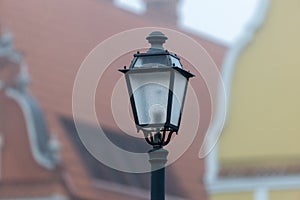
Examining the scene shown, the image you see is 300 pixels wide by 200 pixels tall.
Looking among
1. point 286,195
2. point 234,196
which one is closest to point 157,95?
point 286,195

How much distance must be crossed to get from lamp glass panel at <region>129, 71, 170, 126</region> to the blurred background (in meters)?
7.59

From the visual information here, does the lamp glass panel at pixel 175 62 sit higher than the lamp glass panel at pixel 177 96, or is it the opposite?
the lamp glass panel at pixel 175 62

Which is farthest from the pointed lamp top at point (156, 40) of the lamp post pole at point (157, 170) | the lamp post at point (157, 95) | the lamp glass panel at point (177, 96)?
the lamp post pole at point (157, 170)

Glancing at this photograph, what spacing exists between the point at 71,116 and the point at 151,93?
12484 mm

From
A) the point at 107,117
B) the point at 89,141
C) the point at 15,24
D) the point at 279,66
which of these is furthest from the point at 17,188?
the point at 89,141

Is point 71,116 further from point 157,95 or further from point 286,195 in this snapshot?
point 157,95

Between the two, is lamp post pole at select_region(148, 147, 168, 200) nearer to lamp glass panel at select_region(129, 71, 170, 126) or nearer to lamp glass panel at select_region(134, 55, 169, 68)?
lamp glass panel at select_region(129, 71, 170, 126)

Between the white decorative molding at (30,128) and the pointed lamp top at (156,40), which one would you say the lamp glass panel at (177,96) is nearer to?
the pointed lamp top at (156,40)

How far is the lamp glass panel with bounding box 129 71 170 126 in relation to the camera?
5.25m

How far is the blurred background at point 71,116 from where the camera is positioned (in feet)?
49.5

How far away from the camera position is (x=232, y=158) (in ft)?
50.0

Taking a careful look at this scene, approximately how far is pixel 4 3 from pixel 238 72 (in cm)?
469

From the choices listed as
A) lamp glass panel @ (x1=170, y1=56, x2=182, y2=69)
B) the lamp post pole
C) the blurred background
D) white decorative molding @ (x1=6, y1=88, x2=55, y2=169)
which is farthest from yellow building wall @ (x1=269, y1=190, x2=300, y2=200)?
lamp glass panel @ (x1=170, y1=56, x2=182, y2=69)

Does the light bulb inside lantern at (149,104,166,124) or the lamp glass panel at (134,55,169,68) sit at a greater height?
the lamp glass panel at (134,55,169,68)
